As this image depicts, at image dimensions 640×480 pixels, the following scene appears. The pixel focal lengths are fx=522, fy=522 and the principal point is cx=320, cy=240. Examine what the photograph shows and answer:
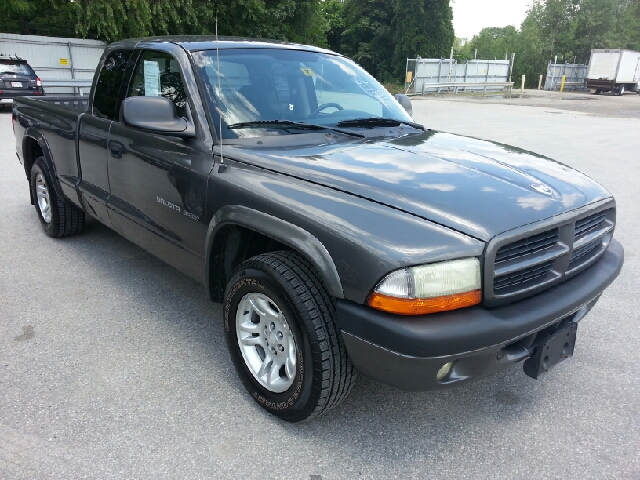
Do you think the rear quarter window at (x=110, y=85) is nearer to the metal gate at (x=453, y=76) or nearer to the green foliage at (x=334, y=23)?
the metal gate at (x=453, y=76)

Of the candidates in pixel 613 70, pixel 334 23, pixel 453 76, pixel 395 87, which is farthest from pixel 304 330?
pixel 334 23

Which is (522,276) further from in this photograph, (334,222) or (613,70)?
(613,70)

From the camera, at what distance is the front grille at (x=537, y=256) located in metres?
2.06

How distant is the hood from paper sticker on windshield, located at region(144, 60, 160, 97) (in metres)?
1.02

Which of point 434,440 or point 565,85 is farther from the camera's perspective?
point 565,85

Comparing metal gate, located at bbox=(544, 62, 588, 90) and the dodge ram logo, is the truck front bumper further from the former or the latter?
metal gate, located at bbox=(544, 62, 588, 90)

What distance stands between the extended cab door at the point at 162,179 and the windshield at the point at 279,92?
21 cm

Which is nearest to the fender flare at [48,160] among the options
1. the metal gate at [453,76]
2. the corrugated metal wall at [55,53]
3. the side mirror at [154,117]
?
the side mirror at [154,117]

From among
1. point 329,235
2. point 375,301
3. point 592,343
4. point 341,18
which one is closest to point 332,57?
point 329,235

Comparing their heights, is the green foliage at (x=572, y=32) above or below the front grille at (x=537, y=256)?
above

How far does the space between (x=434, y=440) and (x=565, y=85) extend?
158 feet

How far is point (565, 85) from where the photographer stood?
144ft

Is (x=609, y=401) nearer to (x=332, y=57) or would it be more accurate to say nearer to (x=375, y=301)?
(x=375, y=301)

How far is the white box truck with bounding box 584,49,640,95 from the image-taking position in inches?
1432
